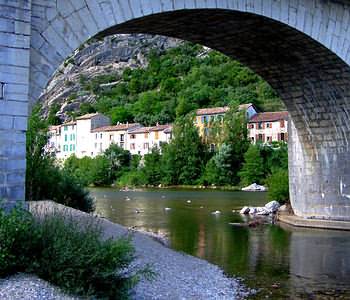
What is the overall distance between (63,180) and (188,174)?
3966 cm

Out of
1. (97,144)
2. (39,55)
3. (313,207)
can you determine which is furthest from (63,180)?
(97,144)

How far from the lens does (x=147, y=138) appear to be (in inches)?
2773

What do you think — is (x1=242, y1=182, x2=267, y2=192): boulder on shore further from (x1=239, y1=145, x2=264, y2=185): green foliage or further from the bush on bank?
the bush on bank

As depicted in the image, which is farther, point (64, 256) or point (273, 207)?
point (273, 207)

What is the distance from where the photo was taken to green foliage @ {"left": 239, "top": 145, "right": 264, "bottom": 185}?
49.6 m

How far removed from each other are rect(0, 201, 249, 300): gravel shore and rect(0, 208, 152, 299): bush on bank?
17 centimetres

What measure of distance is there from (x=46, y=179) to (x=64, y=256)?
1024cm

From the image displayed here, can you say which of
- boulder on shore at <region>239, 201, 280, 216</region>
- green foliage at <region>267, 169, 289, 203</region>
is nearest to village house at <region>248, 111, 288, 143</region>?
green foliage at <region>267, 169, 289, 203</region>

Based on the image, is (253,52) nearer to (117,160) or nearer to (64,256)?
(64,256)

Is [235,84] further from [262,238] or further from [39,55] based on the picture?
[39,55]

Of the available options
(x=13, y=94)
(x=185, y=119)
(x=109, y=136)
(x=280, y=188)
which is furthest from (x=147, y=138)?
(x=13, y=94)

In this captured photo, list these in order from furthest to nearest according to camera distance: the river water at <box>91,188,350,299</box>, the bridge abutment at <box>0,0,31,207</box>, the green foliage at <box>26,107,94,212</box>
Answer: the green foliage at <box>26,107,94,212</box> < the river water at <box>91,188,350,299</box> < the bridge abutment at <box>0,0,31,207</box>

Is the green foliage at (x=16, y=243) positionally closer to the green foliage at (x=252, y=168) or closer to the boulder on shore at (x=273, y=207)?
the boulder on shore at (x=273, y=207)

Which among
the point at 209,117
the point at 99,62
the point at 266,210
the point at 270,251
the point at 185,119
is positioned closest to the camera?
the point at 270,251
